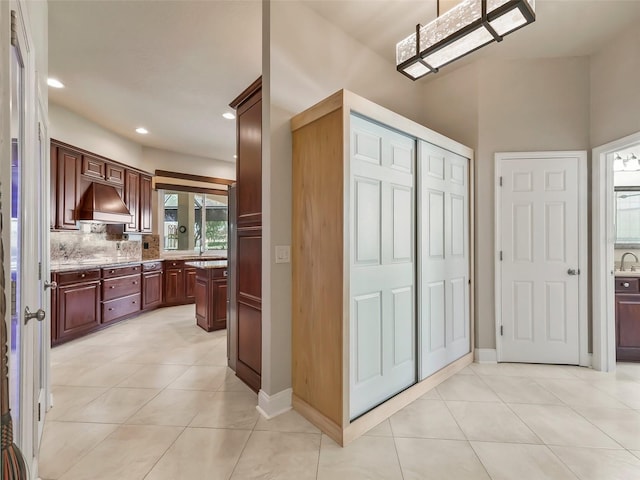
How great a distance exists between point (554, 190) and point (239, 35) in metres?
3.43

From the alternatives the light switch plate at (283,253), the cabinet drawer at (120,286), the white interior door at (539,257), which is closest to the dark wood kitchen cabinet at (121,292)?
the cabinet drawer at (120,286)

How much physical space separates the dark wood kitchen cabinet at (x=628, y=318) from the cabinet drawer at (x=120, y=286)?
20.7ft

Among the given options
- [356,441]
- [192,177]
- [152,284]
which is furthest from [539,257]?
[192,177]

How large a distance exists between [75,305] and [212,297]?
1.69 metres

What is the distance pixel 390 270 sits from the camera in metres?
2.22

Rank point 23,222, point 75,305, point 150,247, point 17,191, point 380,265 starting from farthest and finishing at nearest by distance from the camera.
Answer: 1. point 150,247
2. point 75,305
3. point 380,265
4. point 23,222
5. point 17,191

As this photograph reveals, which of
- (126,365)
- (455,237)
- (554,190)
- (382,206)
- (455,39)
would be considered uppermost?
(455,39)

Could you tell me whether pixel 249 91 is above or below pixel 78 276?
above

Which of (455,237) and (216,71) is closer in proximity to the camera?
(455,237)

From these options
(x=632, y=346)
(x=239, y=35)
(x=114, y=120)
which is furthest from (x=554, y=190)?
(x=114, y=120)

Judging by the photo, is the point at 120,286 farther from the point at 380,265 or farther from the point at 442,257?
the point at 442,257

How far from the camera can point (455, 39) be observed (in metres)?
1.79

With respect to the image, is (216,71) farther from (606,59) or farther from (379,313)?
(606,59)

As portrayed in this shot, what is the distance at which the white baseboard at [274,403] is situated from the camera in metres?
2.19
